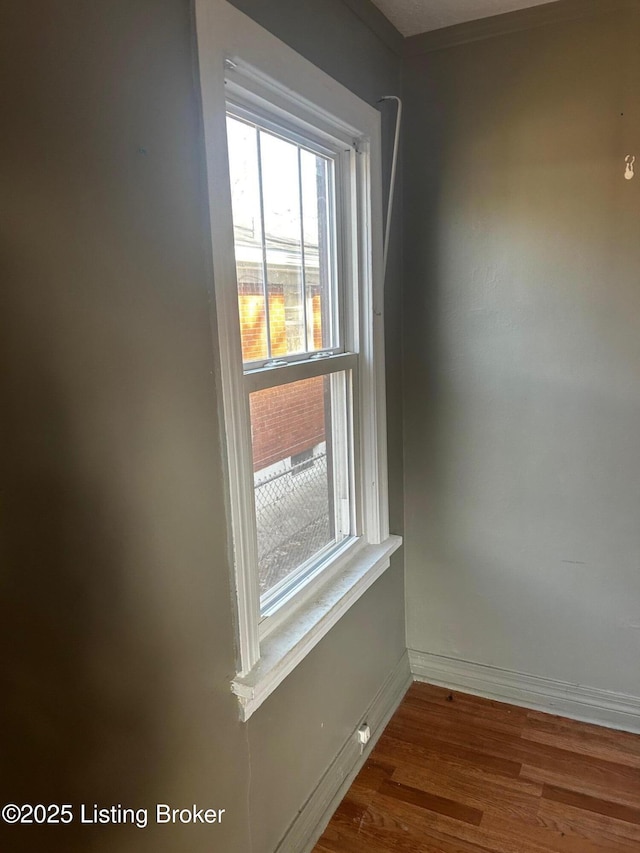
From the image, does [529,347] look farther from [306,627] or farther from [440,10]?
[306,627]

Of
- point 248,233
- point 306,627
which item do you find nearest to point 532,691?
point 306,627

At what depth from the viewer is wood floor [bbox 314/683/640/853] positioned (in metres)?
1.66

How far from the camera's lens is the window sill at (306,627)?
52.1 inches

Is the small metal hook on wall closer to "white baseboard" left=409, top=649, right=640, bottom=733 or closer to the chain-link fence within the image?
the chain-link fence

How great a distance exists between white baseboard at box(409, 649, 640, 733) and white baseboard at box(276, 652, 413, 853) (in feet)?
0.49

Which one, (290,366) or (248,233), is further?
(290,366)

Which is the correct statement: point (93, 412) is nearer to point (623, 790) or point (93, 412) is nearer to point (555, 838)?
point (555, 838)

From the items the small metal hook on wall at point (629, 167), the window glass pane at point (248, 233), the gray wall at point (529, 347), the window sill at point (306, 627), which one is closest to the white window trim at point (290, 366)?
the window sill at point (306, 627)

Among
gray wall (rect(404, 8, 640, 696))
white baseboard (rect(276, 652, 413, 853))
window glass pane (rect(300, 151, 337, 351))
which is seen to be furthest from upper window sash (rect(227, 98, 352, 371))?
white baseboard (rect(276, 652, 413, 853))

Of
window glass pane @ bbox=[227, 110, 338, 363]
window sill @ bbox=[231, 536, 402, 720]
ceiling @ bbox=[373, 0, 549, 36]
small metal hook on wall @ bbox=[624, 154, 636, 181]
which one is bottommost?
window sill @ bbox=[231, 536, 402, 720]

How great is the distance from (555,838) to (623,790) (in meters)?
0.31

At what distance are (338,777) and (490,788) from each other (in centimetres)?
48

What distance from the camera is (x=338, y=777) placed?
5.90 ft

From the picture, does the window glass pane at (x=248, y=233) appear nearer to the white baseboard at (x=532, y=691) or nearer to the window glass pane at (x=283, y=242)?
the window glass pane at (x=283, y=242)
